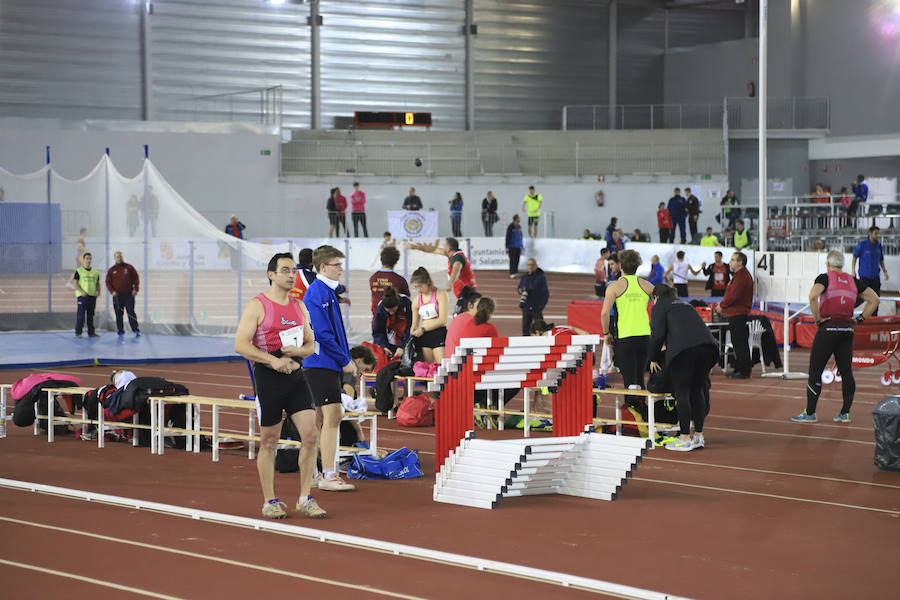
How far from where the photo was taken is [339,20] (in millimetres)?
43312

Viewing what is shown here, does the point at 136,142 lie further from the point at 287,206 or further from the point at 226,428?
the point at 226,428

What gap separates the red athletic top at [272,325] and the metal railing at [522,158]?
108 ft

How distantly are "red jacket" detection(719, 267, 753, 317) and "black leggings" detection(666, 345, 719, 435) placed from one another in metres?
5.69

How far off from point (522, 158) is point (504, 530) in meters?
34.8

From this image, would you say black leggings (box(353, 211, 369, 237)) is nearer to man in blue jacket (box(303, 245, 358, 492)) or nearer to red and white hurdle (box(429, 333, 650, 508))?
red and white hurdle (box(429, 333, 650, 508))

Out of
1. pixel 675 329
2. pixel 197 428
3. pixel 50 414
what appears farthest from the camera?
pixel 50 414

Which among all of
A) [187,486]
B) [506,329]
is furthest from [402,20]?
[187,486]

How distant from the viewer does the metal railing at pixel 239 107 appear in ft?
134

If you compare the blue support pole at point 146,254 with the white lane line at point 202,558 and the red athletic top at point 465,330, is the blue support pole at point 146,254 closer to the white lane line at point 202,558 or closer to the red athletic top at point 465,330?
the red athletic top at point 465,330

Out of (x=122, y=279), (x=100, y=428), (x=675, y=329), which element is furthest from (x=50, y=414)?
(x=122, y=279)

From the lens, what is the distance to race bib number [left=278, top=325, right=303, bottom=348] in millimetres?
7488

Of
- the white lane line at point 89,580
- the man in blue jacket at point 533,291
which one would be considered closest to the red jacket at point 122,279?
the man in blue jacket at point 533,291

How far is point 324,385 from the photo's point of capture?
862 centimetres

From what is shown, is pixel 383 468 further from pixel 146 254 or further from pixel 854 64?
pixel 854 64
